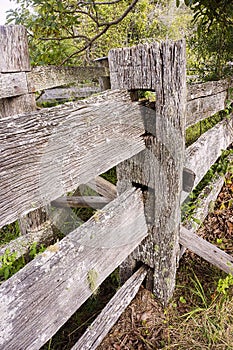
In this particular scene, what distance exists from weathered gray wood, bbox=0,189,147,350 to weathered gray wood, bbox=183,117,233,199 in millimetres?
948

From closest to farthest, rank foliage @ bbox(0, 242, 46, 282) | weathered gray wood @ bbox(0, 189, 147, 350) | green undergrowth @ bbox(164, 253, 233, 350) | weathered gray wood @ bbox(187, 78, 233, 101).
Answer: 1. weathered gray wood @ bbox(0, 189, 147, 350)
2. green undergrowth @ bbox(164, 253, 233, 350)
3. foliage @ bbox(0, 242, 46, 282)
4. weathered gray wood @ bbox(187, 78, 233, 101)

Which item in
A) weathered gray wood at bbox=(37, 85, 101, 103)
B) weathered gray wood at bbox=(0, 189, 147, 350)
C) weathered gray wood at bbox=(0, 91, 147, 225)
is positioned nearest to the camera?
weathered gray wood at bbox=(0, 91, 147, 225)

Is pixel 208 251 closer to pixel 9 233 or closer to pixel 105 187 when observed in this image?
pixel 105 187

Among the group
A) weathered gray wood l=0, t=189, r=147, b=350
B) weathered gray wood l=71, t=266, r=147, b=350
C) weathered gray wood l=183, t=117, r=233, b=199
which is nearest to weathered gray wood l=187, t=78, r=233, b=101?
weathered gray wood l=183, t=117, r=233, b=199

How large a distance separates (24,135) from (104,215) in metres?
0.66

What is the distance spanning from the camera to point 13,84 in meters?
2.14

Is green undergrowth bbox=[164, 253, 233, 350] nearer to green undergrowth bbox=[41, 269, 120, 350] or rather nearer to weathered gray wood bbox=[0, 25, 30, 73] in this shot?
green undergrowth bbox=[41, 269, 120, 350]

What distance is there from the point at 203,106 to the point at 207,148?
41 centimetres

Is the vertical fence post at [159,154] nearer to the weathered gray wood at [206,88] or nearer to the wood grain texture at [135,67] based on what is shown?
the wood grain texture at [135,67]

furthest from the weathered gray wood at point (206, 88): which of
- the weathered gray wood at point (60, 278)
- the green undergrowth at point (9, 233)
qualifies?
the green undergrowth at point (9, 233)

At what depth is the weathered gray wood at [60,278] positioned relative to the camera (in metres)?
0.98

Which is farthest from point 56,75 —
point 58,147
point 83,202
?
point 58,147

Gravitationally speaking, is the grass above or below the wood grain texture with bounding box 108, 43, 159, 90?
below

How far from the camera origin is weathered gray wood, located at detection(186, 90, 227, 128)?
7.24ft
